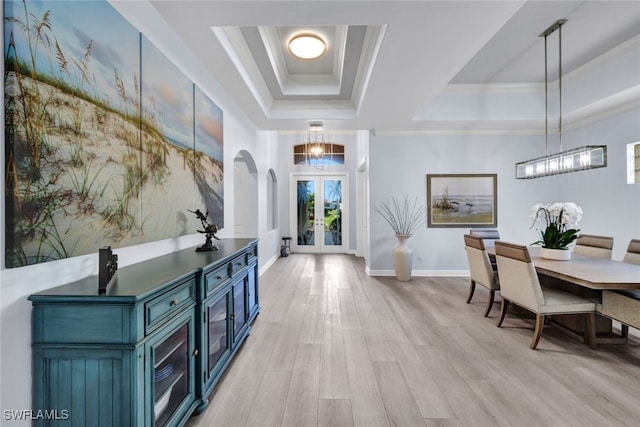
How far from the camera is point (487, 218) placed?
17.9ft

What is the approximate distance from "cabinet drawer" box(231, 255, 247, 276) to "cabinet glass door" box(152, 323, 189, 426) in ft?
2.50

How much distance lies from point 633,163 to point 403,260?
3532 millimetres

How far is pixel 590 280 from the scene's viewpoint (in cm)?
231

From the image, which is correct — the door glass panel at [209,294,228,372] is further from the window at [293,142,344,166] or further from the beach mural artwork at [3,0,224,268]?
the window at [293,142,344,166]

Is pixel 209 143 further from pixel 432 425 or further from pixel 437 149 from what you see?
pixel 437 149

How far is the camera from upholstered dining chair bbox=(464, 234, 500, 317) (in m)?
3.44

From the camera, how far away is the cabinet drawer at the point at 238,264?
2.49 metres

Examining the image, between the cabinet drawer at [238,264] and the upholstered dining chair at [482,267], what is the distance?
2801 millimetres

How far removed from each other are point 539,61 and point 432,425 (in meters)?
4.74

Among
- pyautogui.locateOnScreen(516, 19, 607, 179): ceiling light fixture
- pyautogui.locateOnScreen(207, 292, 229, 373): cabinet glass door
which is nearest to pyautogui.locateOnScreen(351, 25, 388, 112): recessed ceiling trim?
pyautogui.locateOnScreen(516, 19, 607, 179): ceiling light fixture

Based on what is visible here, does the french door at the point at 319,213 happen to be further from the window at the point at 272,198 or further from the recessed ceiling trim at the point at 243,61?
the recessed ceiling trim at the point at 243,61

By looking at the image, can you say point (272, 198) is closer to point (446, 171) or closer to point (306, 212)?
point (306, 212)

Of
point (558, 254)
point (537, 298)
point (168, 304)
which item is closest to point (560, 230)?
point (558, 254)

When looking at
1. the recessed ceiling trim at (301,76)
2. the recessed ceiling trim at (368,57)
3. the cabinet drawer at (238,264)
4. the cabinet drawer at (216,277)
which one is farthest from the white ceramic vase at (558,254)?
the cabinet drawer at (216,277)
